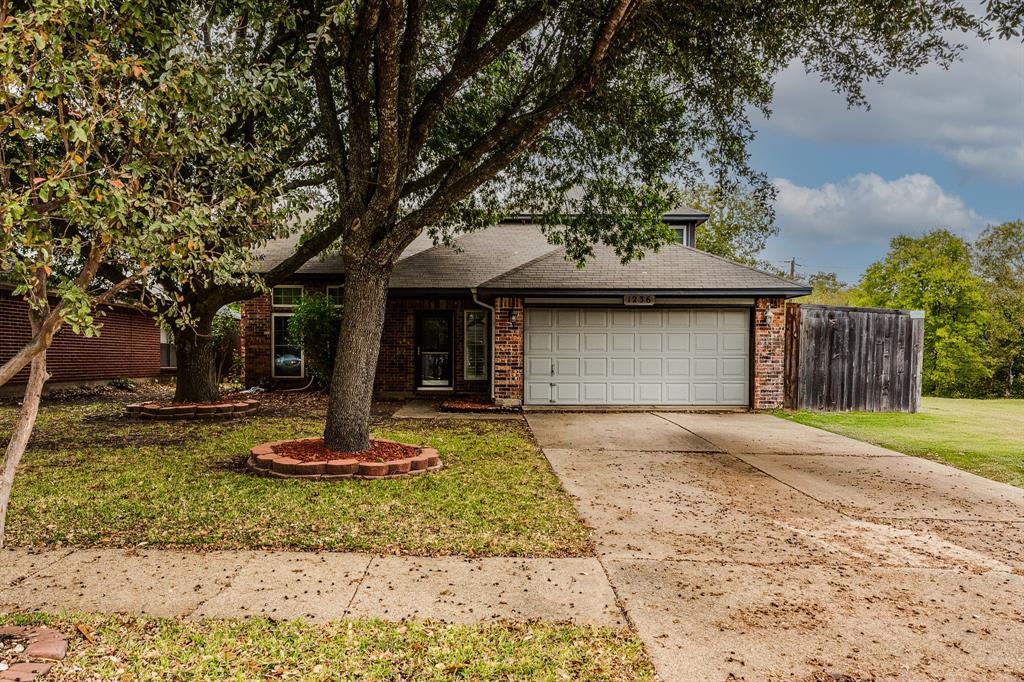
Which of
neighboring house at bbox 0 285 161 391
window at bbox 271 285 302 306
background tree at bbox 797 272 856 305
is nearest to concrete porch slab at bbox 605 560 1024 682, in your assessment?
neighboring house at bbox 0 285 161 391

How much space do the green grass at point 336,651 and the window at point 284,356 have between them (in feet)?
42.5

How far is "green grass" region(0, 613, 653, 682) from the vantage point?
9.05 feet

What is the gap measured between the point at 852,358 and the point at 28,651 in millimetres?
14305

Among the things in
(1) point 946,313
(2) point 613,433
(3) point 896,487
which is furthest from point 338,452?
(1) point 946,313

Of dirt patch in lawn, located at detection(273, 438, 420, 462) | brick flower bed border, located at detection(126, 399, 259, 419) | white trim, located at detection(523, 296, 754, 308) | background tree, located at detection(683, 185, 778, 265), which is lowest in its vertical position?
brick flower bed border, located at detection(126, 399, 259, 419)

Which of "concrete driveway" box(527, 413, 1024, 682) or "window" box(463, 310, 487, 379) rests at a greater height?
"window" box(463, 310, 487, 379)

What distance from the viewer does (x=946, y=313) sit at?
2539 centimetres

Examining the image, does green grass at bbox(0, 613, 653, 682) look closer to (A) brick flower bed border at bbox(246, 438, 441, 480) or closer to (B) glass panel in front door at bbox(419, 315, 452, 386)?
(A) brick flower bed border at bbox(246, 438, 441, 480)

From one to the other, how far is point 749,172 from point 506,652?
7754mm

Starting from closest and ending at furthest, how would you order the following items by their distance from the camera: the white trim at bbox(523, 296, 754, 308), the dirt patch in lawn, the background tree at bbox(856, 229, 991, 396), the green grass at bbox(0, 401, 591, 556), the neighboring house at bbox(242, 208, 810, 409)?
the green grass at bbox(0, 401, 591, 556) < the dirt patch in lawn < the neighboring house at bbox(242, 208, 810, 409) < the white trim at bbox(523, 296, 754, 308) < the background tree at bbox(856, 229, 991, 396)

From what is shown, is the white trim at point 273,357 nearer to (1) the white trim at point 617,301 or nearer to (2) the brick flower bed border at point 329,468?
(1) the white trim at point 617,301

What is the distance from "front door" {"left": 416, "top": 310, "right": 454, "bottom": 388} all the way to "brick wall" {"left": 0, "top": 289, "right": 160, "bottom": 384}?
6.96 metres

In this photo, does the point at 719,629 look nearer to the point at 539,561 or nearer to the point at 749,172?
the point at 539,561

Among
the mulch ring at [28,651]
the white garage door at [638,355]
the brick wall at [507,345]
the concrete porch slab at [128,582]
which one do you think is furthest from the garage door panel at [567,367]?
the mulch ring at [28,651]
